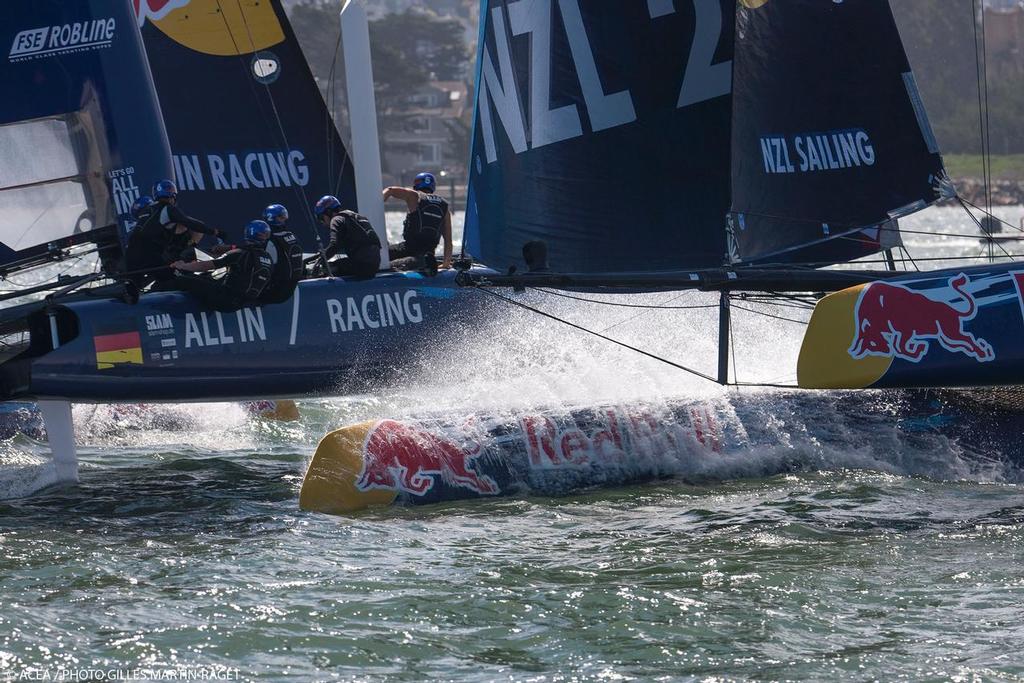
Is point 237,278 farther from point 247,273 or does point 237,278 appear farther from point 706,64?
point 706,64

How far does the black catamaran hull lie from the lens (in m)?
7.72

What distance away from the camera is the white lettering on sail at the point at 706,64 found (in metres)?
8.59

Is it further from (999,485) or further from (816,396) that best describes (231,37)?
(999,485)

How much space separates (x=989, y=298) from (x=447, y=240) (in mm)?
3438

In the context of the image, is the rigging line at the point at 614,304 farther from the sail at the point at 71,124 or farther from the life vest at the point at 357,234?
the sail at the point at 71,124

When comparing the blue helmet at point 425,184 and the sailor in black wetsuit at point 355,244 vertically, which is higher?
the blue helmet at point 425,184

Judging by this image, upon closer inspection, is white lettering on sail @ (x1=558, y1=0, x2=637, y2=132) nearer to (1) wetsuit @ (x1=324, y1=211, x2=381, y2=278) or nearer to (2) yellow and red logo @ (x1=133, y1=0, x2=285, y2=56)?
(1) wetsuit @ (x1=324, y1=211, x2=381, y2=278)

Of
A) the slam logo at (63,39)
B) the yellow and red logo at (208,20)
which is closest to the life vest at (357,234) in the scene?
the slam logo at (63,39)

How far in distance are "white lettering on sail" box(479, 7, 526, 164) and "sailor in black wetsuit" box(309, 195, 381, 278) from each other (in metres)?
0.91

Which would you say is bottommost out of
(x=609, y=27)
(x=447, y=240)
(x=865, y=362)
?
(x=865, y=362)

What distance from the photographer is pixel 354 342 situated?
334 inches

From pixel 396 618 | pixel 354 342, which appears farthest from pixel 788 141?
pixel 396 618

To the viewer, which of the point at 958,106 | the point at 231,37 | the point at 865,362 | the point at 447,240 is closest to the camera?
the point at 865,362

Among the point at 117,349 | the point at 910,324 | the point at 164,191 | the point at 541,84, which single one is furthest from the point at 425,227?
the point at 910,324
